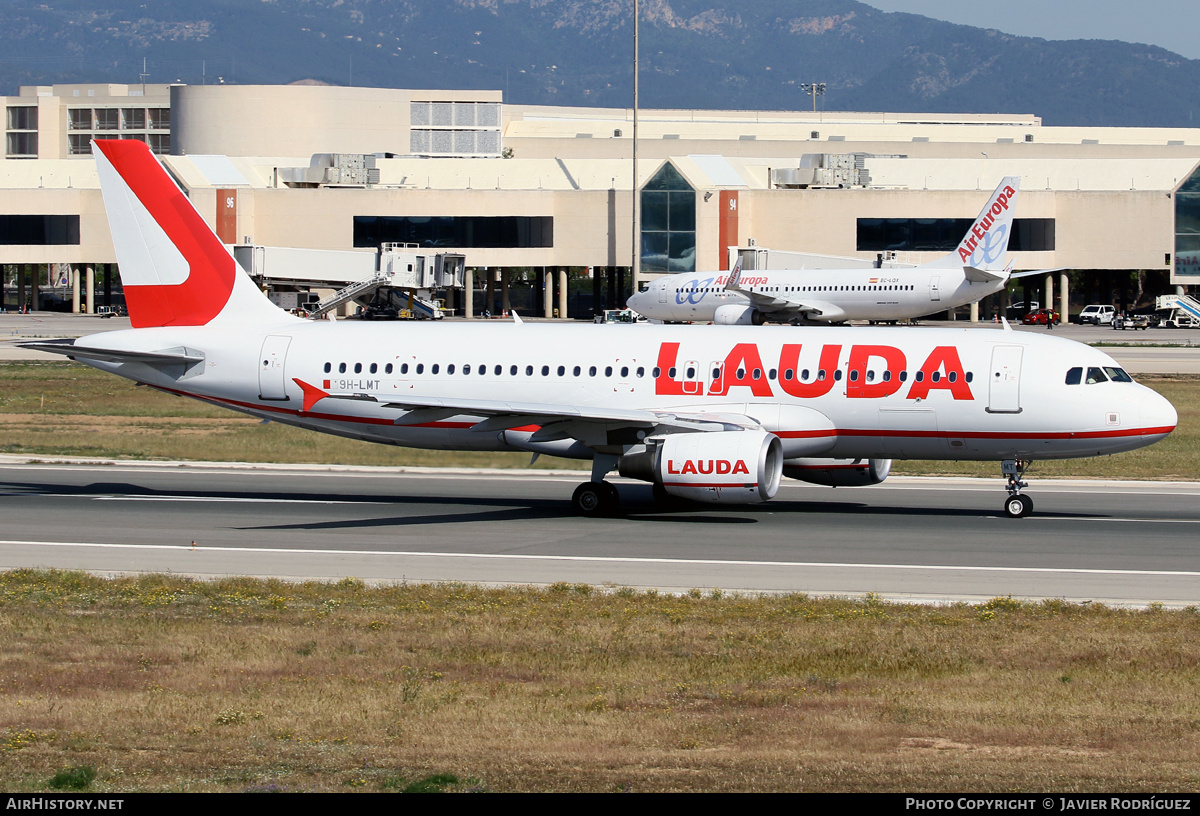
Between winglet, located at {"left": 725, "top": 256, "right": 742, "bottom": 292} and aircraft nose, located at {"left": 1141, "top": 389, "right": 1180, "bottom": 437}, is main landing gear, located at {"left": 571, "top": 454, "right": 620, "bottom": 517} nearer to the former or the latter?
aircraft nose, located at {"left": 1141, "top": 389, "right": 1180, "bottom": 437}

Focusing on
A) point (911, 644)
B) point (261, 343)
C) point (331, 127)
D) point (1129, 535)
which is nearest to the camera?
point (911, 644)

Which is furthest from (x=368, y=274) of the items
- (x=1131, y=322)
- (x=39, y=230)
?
(x=1131, y=322)

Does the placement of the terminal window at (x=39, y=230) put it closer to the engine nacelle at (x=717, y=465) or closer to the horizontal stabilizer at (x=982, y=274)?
the horizontal stabilizer at (x=982, y=274)

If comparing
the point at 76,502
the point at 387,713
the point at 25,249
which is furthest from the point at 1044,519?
the point at 25,249

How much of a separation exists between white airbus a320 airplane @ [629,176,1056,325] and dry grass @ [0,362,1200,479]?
3682 cm

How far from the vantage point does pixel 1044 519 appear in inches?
1155

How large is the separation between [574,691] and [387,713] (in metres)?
2.17

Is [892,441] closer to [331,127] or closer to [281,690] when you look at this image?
[281,690]

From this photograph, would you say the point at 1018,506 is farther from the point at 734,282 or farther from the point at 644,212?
the point at 644,212

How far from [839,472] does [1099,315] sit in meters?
92.2

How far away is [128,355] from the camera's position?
31.7m

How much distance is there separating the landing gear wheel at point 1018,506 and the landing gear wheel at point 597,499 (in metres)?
8.18

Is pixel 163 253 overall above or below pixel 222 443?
above

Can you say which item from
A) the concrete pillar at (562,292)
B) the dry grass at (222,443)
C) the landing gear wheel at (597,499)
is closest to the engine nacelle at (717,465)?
the landing gear wheel at (597,499)
